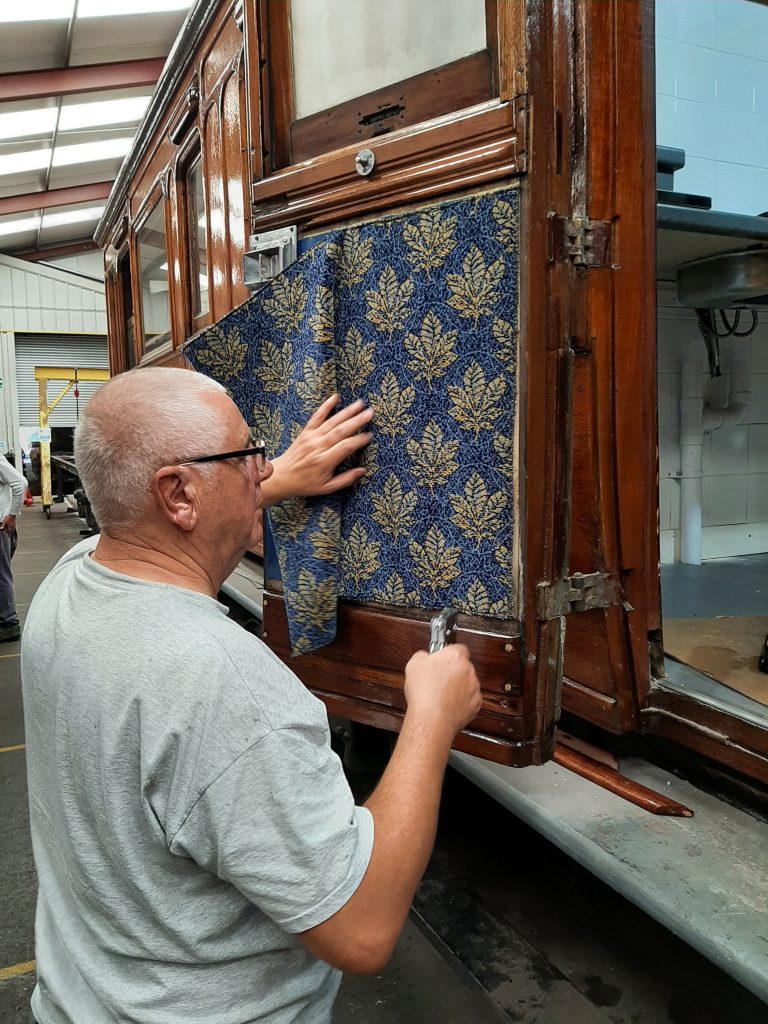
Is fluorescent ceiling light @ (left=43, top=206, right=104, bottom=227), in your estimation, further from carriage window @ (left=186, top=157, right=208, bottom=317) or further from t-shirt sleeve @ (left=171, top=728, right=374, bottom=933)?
t-shirt sleeve @ (left=171, top=728, right=374, bottom=933)

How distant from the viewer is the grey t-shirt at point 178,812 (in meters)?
0.86

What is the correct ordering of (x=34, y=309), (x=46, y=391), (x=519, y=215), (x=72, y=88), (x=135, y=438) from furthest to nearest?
(x=34, y=309) → (x=46, y=391) → (x=72, y=88) → (x=519, y=215) → (x=135, y=438)

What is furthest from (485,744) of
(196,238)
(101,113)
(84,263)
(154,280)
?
(84,263)

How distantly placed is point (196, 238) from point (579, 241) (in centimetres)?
300

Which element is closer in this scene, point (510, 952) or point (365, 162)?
point (365, 162)

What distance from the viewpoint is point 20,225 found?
1392 cm

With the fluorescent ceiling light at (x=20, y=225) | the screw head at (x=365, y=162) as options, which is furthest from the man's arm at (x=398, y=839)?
the fluorescent ceiling light at (x=20, y=225)

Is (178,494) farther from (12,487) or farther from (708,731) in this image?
(12,487)

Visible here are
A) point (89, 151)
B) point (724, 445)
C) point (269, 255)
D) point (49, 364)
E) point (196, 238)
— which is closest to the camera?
point (269, 255)

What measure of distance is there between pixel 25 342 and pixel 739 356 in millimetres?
14989

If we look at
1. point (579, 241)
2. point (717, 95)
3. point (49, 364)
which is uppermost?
point (49, 364)

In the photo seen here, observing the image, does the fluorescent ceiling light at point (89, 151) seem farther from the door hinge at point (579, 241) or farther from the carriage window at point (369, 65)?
the door hinge at point (579, 241)

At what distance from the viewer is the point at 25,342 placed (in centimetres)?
1591

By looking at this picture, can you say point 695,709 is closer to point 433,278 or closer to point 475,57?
point 433,278
